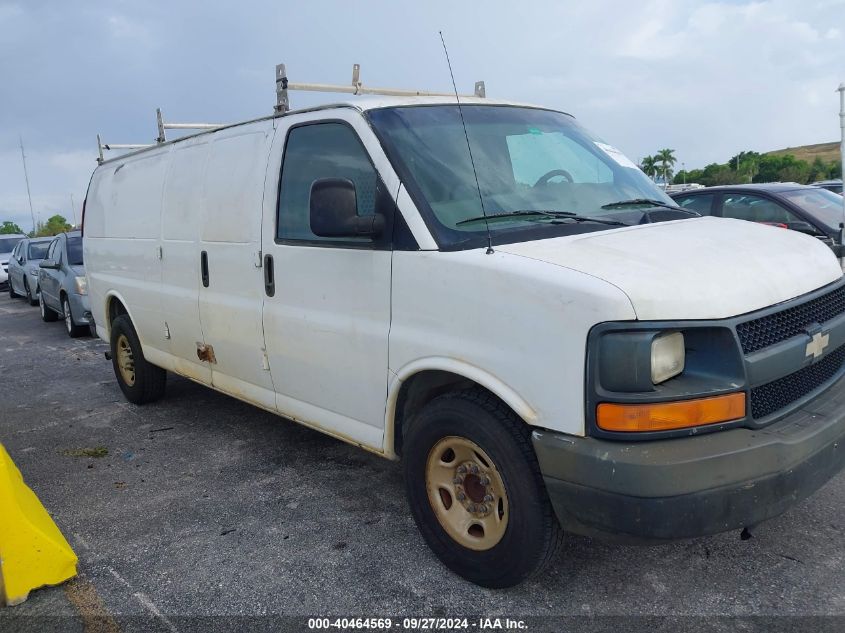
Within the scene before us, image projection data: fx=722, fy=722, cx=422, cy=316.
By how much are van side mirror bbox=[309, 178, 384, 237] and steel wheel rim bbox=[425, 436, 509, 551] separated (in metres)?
0.99

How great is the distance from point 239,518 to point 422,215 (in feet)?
6.54

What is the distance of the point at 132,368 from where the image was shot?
249 inches

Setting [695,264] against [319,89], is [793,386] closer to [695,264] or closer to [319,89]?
[695,264]

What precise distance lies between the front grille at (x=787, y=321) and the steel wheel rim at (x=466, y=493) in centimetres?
106

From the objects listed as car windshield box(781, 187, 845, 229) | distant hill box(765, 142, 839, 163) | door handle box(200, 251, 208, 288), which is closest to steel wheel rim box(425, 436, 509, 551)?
door handle box(200, 251, 208, 288)

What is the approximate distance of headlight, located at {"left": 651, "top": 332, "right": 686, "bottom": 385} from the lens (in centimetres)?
249

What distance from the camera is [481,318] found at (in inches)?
112

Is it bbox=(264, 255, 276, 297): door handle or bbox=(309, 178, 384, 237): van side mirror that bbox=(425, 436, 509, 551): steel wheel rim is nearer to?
bbox=(309, 178, 384, 237): van side mirror

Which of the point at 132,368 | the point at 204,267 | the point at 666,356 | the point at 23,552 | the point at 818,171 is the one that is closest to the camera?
the point at 666,356

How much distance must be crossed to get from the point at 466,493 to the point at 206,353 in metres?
2.44

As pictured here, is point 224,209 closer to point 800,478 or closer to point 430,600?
point 430,600

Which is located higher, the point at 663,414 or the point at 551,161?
the point at 551,161

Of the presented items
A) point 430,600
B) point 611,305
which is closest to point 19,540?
point 430,600

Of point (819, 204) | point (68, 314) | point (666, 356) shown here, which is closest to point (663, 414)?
point (666, 356)
